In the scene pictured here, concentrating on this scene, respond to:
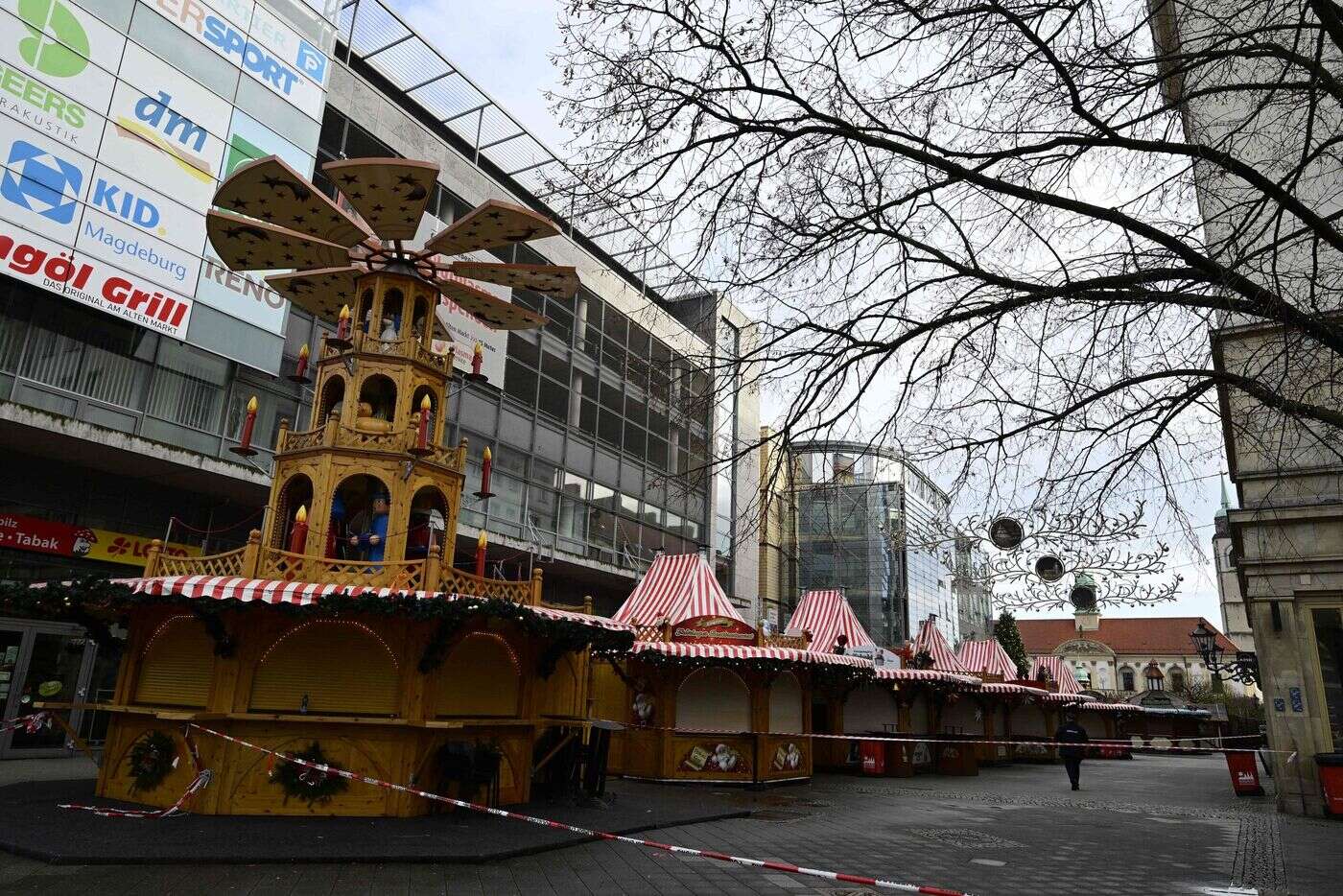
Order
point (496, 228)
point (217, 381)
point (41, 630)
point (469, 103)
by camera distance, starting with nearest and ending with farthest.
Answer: point (496, 228)
point (41, 630)
point (217, 381)
point (469, 103)

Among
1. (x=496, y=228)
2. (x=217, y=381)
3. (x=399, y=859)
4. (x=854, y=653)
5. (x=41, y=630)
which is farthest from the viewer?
(x=854, y=653)

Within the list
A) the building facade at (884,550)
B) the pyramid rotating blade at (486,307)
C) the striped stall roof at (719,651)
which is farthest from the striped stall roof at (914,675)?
the pyramid rotating blade at (486,307)

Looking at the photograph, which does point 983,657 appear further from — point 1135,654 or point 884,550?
point 1135,654

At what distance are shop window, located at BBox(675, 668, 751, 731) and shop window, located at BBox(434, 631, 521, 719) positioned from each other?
7.05m

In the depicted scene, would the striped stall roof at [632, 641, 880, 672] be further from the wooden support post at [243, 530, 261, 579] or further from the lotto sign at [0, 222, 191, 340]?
the lotto sign at [0, 222, 191, 340]

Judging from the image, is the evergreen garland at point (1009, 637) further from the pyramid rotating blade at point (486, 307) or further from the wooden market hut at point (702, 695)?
the pyramid rotating blade at point (486, 307)

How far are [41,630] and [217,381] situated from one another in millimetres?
6351

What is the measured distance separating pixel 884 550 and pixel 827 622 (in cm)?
2682

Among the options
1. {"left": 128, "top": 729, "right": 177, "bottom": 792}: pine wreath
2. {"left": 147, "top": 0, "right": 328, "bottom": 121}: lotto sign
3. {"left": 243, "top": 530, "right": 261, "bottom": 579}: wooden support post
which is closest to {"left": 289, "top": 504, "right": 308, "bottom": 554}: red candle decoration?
{"left": 243, "top": 530, "right": 261, "bottom": 579}: wooden support post

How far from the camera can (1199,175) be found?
22.8ft

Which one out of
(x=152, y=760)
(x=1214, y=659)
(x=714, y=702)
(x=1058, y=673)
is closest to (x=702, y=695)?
(x=714, y=702)

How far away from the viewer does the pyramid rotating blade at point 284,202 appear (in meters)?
11.9

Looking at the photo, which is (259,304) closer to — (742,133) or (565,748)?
(565,748)

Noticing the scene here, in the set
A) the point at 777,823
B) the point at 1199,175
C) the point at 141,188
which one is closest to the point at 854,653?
the point at 777,823
